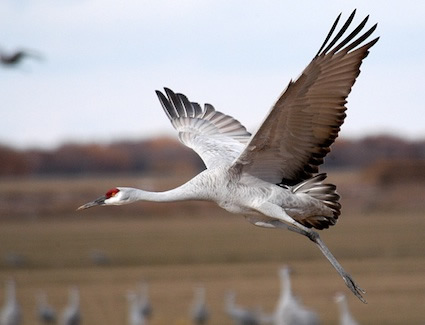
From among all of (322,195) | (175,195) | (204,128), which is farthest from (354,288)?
(204,128)

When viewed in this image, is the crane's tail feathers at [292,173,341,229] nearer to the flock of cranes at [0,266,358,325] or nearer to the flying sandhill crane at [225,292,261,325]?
the flock of cranes at [0,266,358,325]

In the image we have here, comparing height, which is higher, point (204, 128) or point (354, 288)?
point (204, 128)

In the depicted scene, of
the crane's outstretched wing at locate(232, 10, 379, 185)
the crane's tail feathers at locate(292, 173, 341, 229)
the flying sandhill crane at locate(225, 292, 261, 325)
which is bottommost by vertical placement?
the flying sandhill crane at locate(225, 292, 261, 325)

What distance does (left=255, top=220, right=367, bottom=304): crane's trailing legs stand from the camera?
9.72 m

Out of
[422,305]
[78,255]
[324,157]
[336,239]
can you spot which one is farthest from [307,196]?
[336,239]

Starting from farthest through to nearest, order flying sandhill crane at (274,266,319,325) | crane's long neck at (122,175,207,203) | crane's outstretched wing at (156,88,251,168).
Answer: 1. flying sandhill crane at (274,266,319,325)
2. crane's outstretched wing at (156,88,251,168)
3. crane's long neck at (122,175,207,203)

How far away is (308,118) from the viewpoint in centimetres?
991

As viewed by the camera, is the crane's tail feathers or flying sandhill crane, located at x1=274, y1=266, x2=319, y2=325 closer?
the crane's tail feathers

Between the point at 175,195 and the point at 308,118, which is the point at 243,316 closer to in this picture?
the point at 175,195

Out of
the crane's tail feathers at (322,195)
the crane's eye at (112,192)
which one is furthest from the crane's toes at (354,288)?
the crane's eye at (112,192)

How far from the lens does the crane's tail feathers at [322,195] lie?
10250 mm

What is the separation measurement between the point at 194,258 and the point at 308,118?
2425 cm

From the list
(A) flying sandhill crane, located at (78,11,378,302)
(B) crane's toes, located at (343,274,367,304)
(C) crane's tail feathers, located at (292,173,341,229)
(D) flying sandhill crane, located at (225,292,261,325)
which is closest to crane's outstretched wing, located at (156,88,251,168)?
(A) flying sandhill crane, located at (78,11,378,302)

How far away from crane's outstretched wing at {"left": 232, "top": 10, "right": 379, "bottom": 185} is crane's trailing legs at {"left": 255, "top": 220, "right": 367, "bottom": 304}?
390 mm
